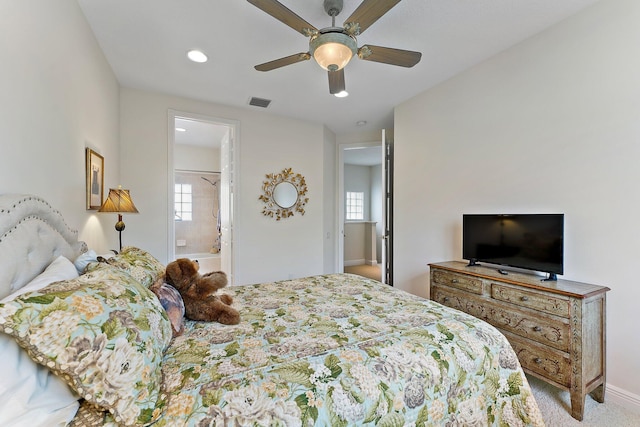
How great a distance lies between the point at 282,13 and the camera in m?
1.63

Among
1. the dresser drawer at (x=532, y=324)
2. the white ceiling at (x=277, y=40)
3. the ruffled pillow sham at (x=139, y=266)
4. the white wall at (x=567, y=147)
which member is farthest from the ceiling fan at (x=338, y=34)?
the dresser drawer at (x=532, y=324)

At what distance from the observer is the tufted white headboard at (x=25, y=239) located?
3.45 ft

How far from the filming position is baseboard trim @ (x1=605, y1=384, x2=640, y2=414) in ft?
6.15

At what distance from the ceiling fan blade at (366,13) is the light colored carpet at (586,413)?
2.64 meters

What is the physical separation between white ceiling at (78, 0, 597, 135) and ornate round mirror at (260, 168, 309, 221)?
3.73 feet

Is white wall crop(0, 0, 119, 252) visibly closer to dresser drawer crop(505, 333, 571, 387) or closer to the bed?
the bed

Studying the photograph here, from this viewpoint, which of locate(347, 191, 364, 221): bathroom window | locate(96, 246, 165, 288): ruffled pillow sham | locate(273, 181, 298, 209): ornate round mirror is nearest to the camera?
locate(96, 246, 165, 288): ruffled pillow sham

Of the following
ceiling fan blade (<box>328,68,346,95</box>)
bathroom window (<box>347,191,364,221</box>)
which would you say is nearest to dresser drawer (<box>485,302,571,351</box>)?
ceiling fan blade (<box>328,68,346,95</box>)

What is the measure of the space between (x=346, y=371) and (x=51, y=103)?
80.7 inches

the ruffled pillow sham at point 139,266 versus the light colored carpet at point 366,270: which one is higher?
the ruffled pillow sham at point 139,266

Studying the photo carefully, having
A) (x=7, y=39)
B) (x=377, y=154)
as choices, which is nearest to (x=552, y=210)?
(x=7, y=39)

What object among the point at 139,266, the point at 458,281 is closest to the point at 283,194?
the point at 458,281

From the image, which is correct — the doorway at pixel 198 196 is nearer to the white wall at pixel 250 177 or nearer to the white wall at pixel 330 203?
the white wall at pixel 250 177

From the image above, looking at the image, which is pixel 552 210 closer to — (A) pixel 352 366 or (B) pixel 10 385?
(A) pixel 352 366
